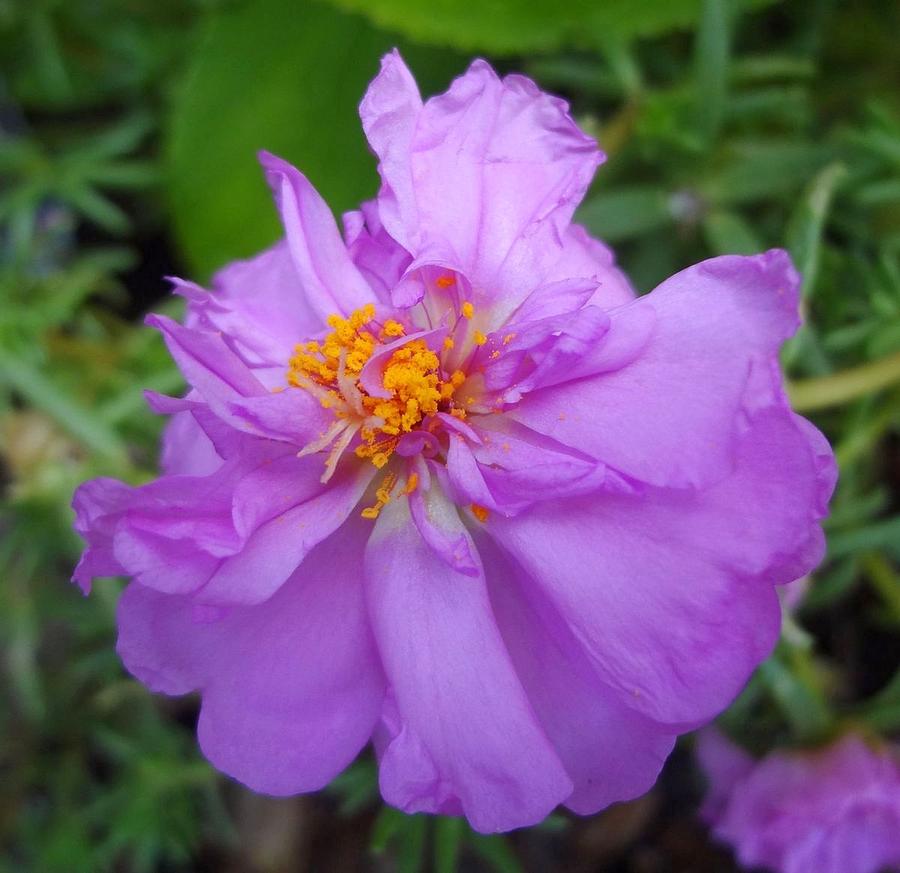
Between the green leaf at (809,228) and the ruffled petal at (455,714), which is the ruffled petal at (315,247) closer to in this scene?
the ruffled petal at (455,714)

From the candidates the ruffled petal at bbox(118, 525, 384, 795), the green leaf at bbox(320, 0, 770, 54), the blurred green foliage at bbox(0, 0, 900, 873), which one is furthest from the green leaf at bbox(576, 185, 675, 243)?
the ruffled petal at bbox(118, 525, 384, 795)

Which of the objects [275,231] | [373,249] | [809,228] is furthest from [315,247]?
[275,231]

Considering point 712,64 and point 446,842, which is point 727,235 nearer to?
point 712,64

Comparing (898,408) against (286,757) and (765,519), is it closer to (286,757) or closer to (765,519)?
(765,519)

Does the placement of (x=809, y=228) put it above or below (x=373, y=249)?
below

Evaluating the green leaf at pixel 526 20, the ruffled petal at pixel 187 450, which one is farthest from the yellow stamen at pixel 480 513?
the green leaf at pixel 526 20
